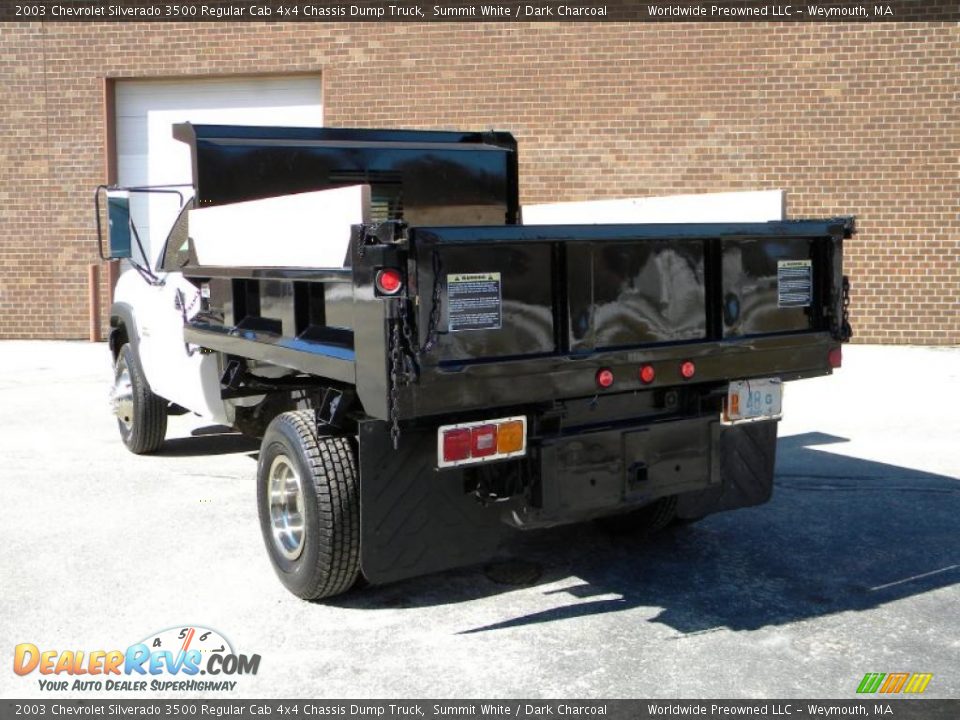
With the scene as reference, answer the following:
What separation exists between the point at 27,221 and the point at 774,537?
45.3 ft

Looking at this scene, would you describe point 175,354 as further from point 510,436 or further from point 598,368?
point 598,368

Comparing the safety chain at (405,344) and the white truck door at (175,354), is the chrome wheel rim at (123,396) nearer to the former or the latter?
the white truck door at (175,354)

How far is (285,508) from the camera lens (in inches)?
184

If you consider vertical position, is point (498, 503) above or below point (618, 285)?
below

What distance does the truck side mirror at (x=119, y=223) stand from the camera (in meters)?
6.66

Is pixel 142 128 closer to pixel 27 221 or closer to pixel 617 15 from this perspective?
pixel 27 221

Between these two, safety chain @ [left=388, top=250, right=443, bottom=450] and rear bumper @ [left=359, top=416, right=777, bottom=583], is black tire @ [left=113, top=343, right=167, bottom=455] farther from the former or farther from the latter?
safety chain @ [left=388, top=250, right=443, bottom=450]

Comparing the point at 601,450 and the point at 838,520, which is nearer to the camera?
the point at 601,450

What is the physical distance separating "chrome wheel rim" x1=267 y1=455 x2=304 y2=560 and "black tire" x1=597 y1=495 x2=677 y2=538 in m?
1.73

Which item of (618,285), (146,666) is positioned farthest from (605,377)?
(146,666)

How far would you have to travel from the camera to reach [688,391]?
450cm

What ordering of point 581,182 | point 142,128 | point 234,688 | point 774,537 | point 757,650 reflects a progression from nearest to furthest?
1. point 234,688
2. point 757,650
3. point 774,537
4. point 581,182
5. point 142,128

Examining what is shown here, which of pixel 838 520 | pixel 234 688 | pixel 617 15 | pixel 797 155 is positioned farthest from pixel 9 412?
pixel 797 155

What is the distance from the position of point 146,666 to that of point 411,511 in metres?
1.16
